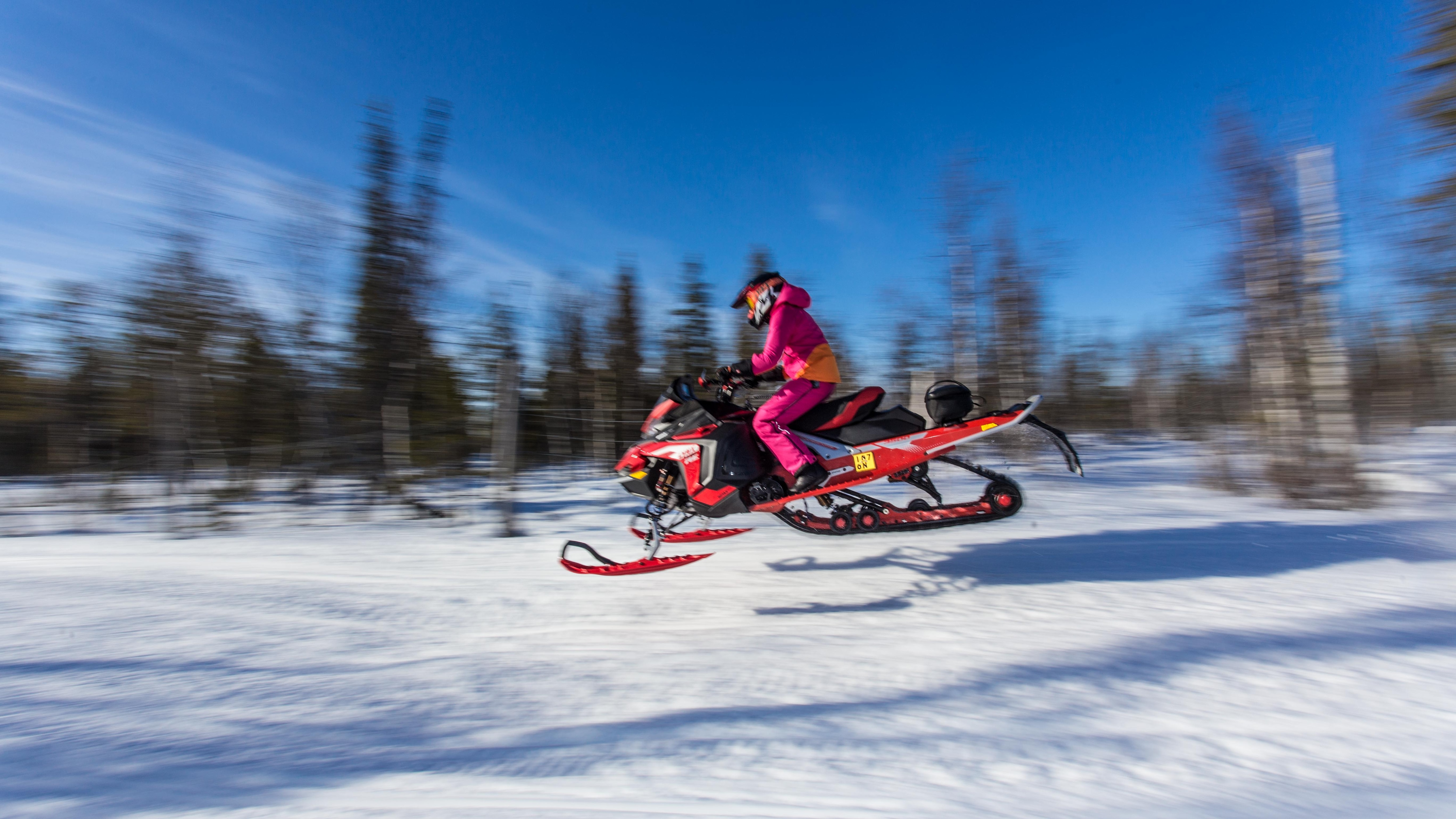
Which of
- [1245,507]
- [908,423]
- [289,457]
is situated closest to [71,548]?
[289,457]

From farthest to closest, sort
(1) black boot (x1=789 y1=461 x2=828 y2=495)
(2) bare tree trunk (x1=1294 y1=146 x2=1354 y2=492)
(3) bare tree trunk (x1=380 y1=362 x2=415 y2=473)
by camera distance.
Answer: (3) bare tree trunk (x1=380 y1=362 x2=415 y2=473)
(2) bare tree trunk (x1=1294 y1=146 x2=1354 y2=492)
(1) black boot (x1=789 y1=461 x2=828 y2=495)

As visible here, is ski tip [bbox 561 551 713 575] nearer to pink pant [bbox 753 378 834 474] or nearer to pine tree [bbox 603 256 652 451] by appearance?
pink pant [bbox 753 378 834 474]

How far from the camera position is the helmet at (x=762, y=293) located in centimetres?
367

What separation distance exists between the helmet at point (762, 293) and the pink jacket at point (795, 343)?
27 millimetres

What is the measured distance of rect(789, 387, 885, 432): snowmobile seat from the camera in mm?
3682

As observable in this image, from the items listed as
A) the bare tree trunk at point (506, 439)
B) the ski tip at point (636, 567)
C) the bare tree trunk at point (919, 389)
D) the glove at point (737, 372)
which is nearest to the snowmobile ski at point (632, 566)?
the ski tip at point (636, 567)

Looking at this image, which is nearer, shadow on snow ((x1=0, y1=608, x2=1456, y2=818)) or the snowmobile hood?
shadow on snow ((x1=0, y1=608, x2=1456, y2=818))

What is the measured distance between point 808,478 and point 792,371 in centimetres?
68

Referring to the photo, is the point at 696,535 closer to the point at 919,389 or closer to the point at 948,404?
the point at 948,404

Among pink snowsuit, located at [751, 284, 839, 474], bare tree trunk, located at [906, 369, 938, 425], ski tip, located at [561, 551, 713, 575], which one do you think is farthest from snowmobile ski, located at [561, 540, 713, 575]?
bare tree trunk, located at [906, 369, 938, 425]

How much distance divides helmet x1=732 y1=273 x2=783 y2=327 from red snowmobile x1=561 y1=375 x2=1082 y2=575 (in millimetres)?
464

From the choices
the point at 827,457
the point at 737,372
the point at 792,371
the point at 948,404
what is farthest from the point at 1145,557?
the point at 737,372

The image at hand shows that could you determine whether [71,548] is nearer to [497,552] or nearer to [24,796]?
[497,552]

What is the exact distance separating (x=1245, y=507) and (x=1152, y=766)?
233 inches
